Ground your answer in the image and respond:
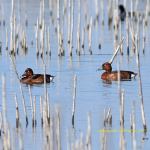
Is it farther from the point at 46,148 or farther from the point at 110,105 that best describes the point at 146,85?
the point at 46,148

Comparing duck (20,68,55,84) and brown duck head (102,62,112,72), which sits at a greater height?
brown duck head (102,62,112,72)

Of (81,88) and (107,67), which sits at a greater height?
(107,67)

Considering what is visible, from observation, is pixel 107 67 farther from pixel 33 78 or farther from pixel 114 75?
pixel 33 78

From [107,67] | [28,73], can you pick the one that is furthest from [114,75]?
[28,73]

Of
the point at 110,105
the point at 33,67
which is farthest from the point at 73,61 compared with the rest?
the point at 110,105

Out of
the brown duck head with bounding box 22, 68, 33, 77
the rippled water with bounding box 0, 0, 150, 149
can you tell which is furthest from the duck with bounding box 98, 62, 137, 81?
the brown duck head with bounding box 22, 68, 33, 77

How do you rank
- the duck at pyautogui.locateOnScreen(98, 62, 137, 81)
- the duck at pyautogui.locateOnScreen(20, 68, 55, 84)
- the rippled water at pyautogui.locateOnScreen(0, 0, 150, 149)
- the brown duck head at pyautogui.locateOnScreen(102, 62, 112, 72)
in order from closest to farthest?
the rippled water at pyautogui.locateOnScreen(0, 0, 150, 149) → the duck at pyautogui.locateOnScreen(20, 68, 55, 84) → the duck at pyautogui.locateOnScreen(98, 62, 137, 81) → the brown duck head at pyautogui.locateOnScreen(102, 62, 112, 72)

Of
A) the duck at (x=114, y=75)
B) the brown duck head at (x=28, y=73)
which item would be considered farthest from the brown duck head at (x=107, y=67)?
the brown duck head at (x=28, y=73)

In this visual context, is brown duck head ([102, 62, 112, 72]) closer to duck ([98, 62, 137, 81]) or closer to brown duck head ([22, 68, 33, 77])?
duck ([98, 62, 137, 81])

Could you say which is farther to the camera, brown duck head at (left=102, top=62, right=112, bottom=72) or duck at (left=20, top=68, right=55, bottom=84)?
brown duck head at (left=102, top=62, right=112, bottom=72)

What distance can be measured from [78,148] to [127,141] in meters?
2.56

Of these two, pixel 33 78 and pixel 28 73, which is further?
pixel 28 73

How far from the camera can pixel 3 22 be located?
2648 cm

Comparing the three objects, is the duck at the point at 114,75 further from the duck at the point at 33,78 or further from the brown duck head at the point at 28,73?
the brown duck head at the point at 28,73
